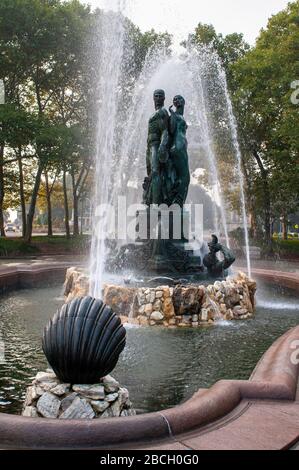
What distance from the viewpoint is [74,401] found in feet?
13.4

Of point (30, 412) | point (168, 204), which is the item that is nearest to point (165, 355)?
point (30, 412)

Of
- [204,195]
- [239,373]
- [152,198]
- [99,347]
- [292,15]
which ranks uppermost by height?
[292,15]

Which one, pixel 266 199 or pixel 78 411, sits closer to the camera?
pixel 78 411

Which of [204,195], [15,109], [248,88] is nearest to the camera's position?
[15,109]

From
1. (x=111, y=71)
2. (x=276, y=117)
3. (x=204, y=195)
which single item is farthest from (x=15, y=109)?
(x=204, y=195)

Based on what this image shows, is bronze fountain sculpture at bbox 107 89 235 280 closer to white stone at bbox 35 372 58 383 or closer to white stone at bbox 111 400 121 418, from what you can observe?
white stone at bbox 35 372 58 383

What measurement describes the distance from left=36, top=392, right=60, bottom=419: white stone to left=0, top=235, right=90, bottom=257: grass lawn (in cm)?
2497

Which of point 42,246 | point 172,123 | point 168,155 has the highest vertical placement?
point 172,123

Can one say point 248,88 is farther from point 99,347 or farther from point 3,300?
point 99,347

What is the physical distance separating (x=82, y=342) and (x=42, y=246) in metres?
28.3

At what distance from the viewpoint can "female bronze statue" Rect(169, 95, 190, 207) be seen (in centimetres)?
1220

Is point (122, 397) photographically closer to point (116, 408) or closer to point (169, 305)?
point (116, 408)
